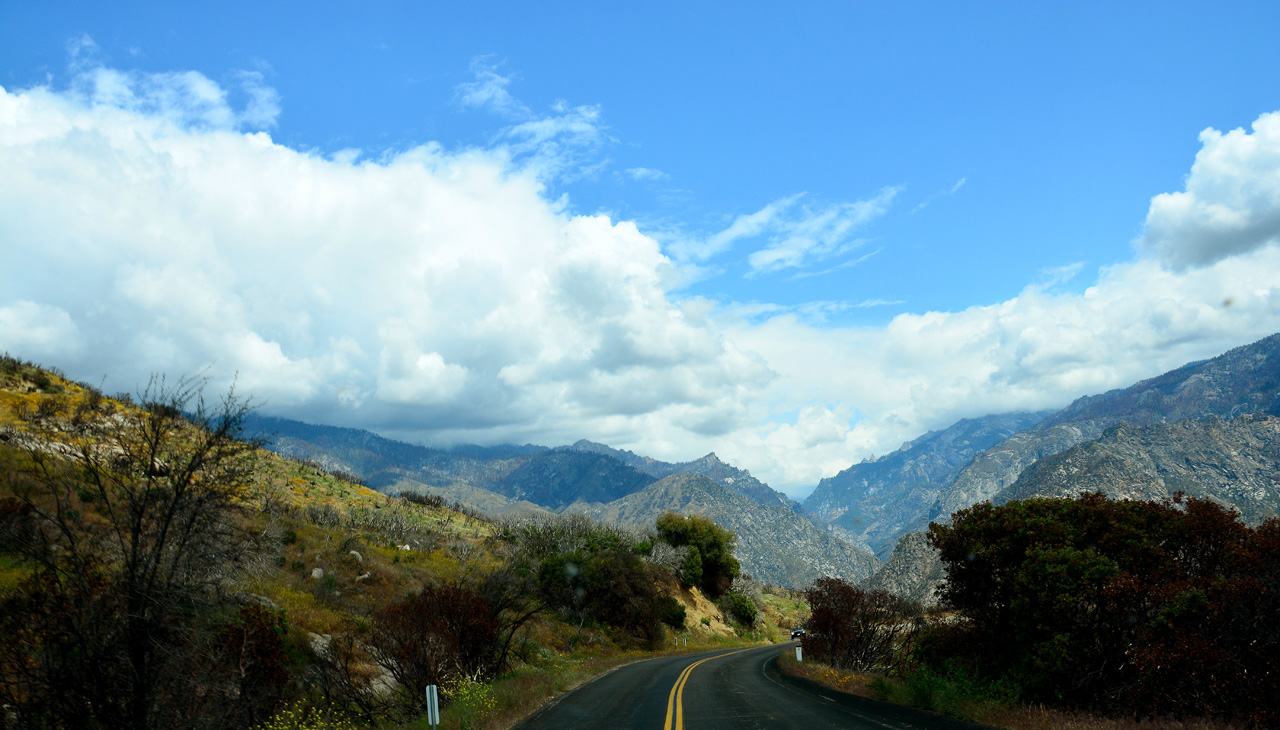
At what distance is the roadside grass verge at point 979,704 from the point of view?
37.0 feet

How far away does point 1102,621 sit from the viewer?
45.0 feet

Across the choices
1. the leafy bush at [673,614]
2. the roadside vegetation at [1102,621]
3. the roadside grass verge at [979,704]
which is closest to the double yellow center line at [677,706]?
the roadside grass verge at [979,704]

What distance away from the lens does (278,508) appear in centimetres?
3659

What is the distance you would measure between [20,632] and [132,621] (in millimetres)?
1345

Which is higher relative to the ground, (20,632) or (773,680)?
(20,632)

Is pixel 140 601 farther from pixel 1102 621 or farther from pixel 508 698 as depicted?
pixel 1102 621

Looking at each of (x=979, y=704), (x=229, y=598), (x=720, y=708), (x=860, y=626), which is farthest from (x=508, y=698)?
(x=860, y=626)

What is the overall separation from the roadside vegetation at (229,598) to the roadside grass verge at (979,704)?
9956 mm

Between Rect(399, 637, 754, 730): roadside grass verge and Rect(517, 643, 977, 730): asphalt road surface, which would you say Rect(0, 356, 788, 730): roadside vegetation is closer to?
Rect(399, 637, 754, 730): roadside grass verge

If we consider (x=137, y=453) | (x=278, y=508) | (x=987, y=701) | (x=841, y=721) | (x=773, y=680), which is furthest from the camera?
(x=278, y=508)

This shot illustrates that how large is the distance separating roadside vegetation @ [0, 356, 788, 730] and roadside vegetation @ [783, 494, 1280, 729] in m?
12.0

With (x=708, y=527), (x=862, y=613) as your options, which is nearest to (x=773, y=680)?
(x=862, y=613)

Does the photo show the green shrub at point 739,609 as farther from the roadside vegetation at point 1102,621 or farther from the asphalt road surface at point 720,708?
the roadside vegetation at point 1102,621

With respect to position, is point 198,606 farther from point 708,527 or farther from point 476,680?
point 708,527
